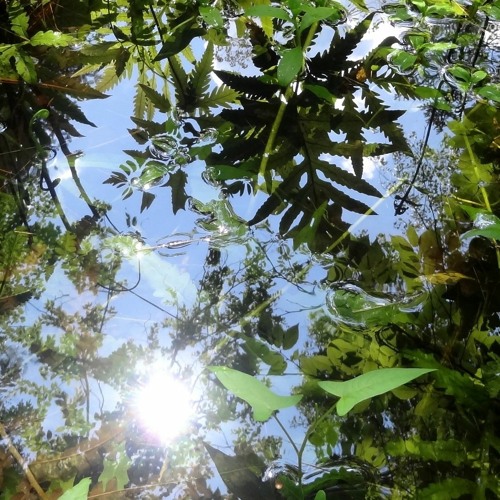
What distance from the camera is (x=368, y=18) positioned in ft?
5.84

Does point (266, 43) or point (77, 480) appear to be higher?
point (266, 43)

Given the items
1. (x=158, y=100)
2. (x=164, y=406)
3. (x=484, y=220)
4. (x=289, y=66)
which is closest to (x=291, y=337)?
(x=164, y=406)

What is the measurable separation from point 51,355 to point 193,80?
3.32ft

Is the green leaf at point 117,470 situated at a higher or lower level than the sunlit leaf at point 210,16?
lower

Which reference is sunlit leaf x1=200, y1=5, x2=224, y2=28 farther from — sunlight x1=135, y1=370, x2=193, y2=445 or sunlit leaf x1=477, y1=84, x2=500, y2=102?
sunlight x1=135, y1=370, x2=193, y2=445

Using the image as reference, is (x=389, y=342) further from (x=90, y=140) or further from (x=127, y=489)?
(x=90, y=140)

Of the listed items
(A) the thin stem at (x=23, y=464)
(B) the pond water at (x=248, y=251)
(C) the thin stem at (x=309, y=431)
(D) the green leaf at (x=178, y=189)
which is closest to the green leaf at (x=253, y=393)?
(B) the pond water at (x=248, y=251)

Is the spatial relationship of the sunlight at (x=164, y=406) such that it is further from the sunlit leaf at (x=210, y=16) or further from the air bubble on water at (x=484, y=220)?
the sunlit leaf at (x=210, y=16)

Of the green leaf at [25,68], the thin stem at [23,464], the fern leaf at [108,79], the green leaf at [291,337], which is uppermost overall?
the green leaf at [25,68]

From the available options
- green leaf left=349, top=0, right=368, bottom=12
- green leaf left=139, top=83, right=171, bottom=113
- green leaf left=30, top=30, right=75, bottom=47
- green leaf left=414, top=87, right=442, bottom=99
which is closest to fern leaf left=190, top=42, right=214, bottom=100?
green leaf left=139, top=83, right=171, bottom=113

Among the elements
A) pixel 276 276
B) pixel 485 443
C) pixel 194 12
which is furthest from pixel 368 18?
pixel 485 443

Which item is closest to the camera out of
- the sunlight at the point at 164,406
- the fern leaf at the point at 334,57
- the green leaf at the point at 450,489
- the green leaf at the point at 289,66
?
the green leaf at the point at 450,489

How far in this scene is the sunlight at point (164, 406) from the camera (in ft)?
3.97

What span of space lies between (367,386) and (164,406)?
0.57 m
